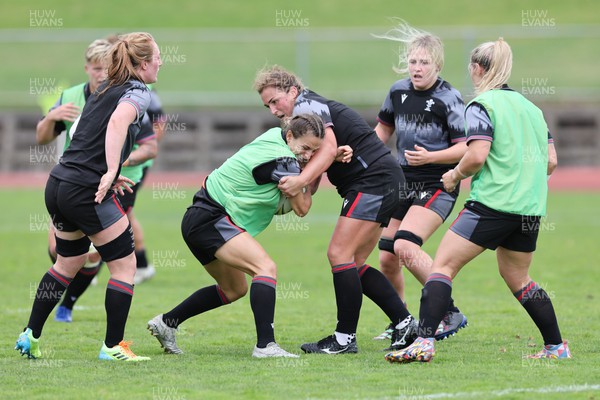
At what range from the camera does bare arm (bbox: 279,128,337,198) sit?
637 cm

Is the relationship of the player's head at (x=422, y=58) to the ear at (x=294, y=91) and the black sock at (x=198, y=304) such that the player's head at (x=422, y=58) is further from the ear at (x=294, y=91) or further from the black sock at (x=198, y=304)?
the black sock at (x=198, y=304)

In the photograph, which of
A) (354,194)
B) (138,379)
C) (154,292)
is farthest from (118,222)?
(154,292)

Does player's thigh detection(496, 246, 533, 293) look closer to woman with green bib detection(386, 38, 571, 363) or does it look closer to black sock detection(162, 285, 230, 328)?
woman with green bib detection(386, 38, 571, 363)

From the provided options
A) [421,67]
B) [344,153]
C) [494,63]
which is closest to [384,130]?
[421,67]

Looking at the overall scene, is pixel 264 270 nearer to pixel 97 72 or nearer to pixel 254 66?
pixel 97 72

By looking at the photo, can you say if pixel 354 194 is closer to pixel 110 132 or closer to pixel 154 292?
pixel 110 132

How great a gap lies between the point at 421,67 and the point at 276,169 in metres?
1.65

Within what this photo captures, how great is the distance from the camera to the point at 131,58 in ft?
21.3

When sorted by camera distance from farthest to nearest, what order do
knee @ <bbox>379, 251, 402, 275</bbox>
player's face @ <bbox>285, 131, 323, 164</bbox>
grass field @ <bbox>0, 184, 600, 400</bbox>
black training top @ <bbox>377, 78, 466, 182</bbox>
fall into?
knee @ <bbox>379, 251, 402, 275</bbox> → black training top @ <bbox>377, 78, 466, 182</bbox> → player's face @ <bbox>285, 131, 323, 164</bbox> → grass field @ <bbox>0, 184, 600, 400</bbox>

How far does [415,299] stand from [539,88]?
17170mm

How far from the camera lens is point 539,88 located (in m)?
25.6

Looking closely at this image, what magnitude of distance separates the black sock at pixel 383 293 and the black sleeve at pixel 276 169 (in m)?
1.10

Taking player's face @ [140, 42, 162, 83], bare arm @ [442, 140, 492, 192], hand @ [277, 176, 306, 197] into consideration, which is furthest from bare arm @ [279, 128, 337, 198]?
player's face @ [140, 42, 162, 83]

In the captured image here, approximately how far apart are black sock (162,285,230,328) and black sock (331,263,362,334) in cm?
80
